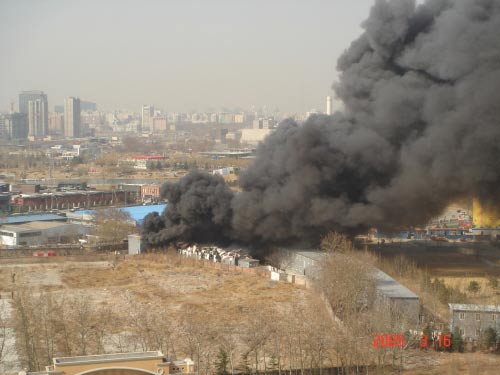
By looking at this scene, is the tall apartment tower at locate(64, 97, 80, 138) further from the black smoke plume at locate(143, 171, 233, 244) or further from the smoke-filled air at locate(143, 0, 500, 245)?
the smoke-filled air at locate(143, 0, 500, 245)

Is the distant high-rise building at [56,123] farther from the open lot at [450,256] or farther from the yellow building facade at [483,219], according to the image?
the open lot at [450,256]

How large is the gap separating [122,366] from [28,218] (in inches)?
1025

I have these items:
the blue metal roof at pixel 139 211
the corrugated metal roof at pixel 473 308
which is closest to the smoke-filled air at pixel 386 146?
the corrugated metal roof at pixel 473 308

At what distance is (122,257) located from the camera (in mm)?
25391

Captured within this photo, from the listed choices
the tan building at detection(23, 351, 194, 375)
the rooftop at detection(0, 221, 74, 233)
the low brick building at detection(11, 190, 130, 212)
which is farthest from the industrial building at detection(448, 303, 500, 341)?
the low brick building at detection(11, 190, 130, 212)

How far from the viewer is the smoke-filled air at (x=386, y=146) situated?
21516 millimetres

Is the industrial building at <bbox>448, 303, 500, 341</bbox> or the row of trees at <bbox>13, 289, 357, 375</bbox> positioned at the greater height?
the industrial building at <bbox>448, 303, 500, 341</bbox>

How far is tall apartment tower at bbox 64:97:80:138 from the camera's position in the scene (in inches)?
5010

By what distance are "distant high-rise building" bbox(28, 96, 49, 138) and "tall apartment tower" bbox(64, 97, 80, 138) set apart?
4.62 m

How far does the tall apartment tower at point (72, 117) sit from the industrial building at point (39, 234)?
9841cm

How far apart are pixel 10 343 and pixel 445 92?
13561 mm

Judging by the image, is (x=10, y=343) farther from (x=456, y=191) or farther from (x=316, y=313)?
(x=456, y=191)

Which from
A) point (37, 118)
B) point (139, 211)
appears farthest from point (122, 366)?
point (37, 118)

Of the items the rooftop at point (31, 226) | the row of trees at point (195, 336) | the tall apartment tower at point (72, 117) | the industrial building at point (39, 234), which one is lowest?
the row of trees at point (195, 336)
